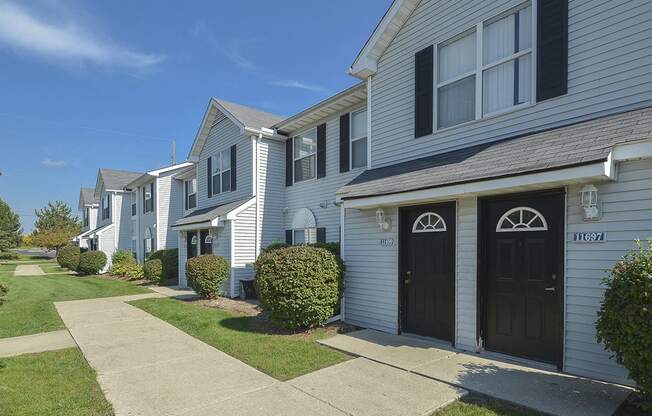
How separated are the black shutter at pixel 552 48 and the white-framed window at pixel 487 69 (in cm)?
16

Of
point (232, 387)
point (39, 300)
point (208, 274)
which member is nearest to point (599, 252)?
point (232, 387)

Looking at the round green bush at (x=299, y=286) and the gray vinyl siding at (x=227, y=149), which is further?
the gray vinyl siding at (x=227, y=149)

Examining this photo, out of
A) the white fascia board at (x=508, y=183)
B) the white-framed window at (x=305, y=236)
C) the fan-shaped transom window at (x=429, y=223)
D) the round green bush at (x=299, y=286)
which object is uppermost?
the white fascia board at (x=508, y=183)

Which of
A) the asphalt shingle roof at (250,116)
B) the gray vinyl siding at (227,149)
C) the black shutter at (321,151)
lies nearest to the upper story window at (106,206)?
the gray vinyl siding at (227,149)

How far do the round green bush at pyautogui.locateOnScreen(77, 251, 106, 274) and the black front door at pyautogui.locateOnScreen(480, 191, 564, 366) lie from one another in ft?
79.5

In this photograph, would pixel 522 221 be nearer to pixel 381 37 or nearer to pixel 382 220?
pixel 382 220

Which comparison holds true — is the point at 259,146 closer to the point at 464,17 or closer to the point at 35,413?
the point at 464,17

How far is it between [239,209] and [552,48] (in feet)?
33.3

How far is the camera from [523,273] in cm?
576

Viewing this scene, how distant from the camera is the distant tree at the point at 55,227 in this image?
145 ft

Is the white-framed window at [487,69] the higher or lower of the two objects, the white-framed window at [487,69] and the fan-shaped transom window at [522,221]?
the higher

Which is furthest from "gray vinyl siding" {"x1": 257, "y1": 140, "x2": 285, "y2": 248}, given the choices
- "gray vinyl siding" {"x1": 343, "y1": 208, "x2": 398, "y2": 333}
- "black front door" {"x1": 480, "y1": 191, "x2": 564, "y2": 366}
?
"black front door" {"x1": 480, "y1": 191, "x2": 564, "y2": 366}

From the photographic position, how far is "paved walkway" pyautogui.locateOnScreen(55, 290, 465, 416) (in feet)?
14.4

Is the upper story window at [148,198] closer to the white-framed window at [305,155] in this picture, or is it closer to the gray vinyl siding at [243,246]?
the gray vinyl siding at [243,246]
